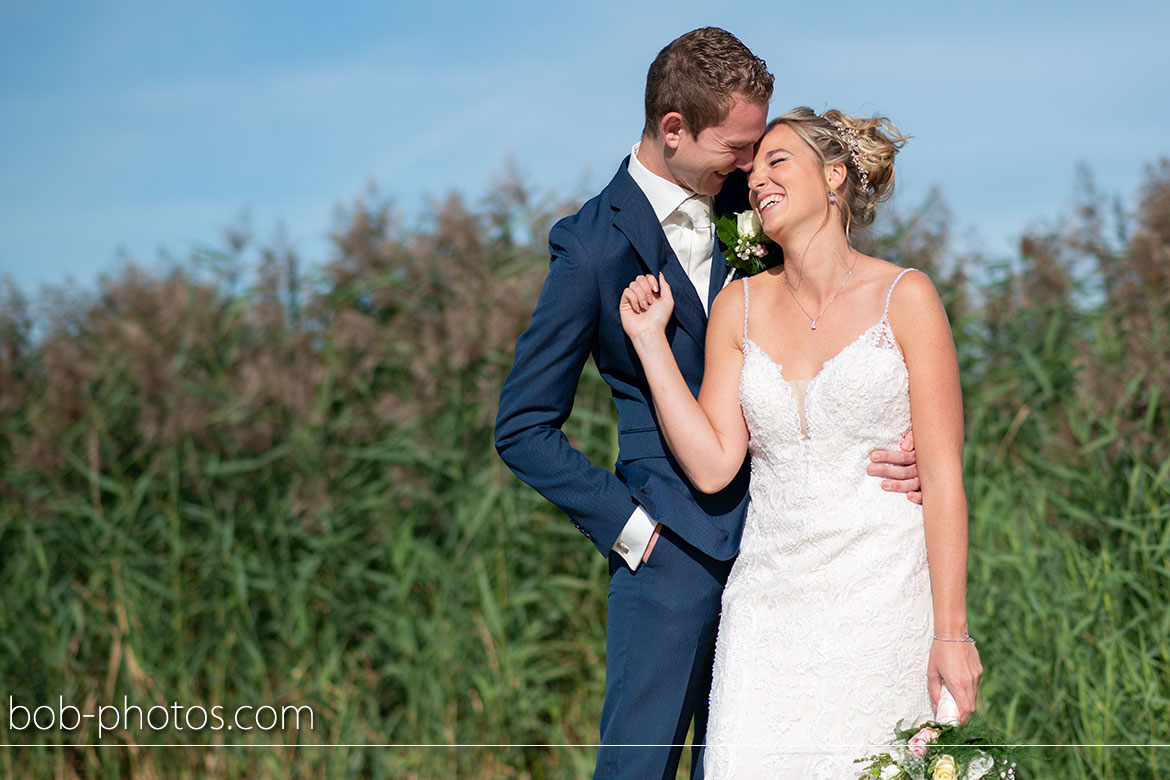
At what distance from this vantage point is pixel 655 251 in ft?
9.02

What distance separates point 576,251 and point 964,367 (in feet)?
10.7

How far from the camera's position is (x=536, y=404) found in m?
2.76

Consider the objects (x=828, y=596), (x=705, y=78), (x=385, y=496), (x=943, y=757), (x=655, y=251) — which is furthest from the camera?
(x=385, y=496)

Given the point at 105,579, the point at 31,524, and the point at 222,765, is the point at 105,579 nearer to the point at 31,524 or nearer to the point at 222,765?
the point at 31,524

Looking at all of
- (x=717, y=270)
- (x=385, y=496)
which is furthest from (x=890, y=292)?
(x=385, y=496)

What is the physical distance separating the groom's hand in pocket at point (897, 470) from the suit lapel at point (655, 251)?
585mm

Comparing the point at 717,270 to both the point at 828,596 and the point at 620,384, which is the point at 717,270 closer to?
the point at 620,384

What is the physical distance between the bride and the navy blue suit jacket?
0.08 metres

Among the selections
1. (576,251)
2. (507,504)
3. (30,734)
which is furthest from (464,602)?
(576,251)

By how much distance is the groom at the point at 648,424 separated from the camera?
105 inches

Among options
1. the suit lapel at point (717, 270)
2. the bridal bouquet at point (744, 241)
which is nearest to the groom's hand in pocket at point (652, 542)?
the suit lapel at point (717, 270)

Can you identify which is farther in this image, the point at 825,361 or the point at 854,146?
the point at 854,146

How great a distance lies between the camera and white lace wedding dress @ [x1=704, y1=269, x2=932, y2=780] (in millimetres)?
2416

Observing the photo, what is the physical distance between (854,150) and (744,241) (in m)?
0.36
